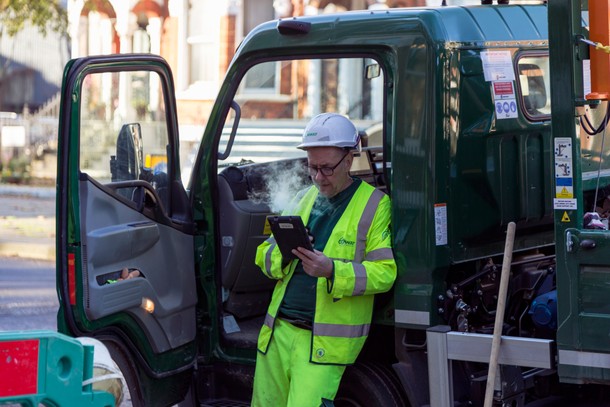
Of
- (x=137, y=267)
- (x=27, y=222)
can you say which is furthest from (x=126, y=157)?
(x=27, y=222)

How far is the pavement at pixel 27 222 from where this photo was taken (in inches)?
624

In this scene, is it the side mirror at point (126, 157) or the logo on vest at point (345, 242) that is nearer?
the logo on vest at point (345, 242)

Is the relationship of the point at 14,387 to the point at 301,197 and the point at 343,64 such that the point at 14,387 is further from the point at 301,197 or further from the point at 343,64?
the point at 343,64

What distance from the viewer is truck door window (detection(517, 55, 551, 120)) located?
214 inches

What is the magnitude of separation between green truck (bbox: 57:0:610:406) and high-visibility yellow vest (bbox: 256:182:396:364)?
0.27 feet

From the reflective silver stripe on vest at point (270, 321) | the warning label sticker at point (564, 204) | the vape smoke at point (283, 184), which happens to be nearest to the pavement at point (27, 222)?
the vape smoke at point (283, 184)

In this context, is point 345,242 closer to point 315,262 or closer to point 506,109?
point 315,262

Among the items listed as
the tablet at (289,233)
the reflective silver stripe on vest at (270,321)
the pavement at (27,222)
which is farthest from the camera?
the pavement at (27,222)

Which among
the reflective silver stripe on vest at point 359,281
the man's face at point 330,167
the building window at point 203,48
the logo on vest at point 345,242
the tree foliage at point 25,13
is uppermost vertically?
the tree foliage at point 25,13

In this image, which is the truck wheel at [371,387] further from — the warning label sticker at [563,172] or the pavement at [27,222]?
the pavement at [27,222]

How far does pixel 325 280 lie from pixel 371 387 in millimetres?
560

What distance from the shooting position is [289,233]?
478 centimetres

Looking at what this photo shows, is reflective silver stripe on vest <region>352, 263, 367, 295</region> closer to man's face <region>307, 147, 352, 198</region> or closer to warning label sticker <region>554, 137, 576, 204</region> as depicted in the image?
man's face <region>307, 147, 352, 198</region>

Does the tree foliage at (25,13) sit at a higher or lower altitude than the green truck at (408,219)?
higher
